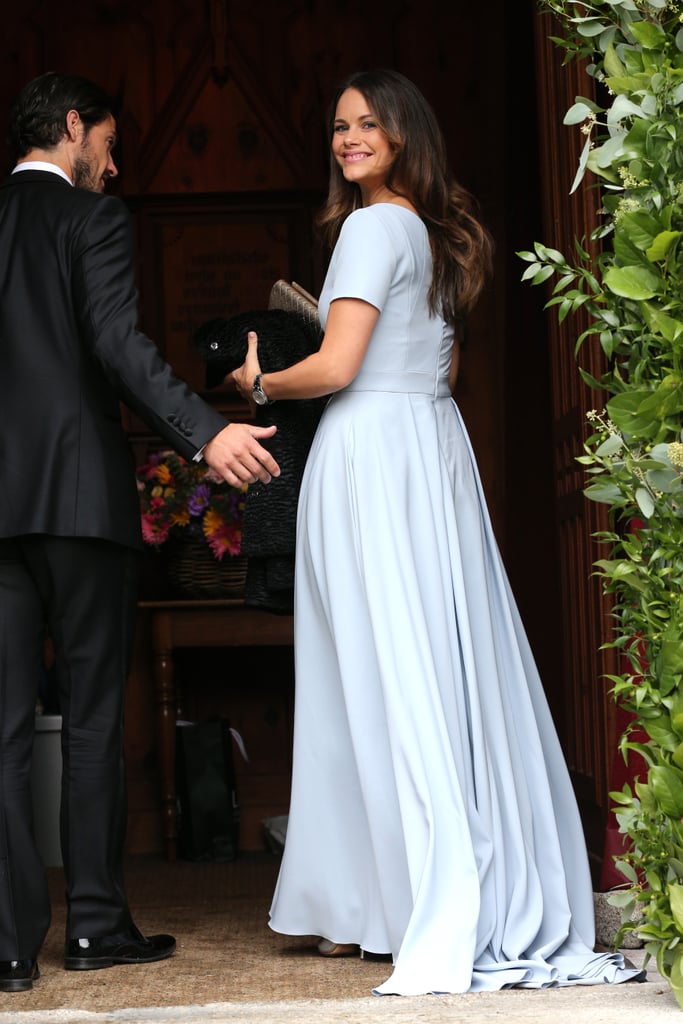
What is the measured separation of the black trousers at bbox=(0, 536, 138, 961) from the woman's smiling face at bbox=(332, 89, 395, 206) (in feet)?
3.02

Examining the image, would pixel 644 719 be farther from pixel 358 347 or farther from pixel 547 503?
pixel 547 503

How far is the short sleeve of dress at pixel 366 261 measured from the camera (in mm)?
2678

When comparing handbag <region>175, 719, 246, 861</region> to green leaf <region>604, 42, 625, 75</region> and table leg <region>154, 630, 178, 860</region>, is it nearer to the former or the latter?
table leg <region>154, 630, 178, 860</region>

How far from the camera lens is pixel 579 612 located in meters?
3.62

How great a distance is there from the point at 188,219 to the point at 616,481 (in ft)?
10.9

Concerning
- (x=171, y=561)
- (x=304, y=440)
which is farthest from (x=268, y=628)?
(x=304, y=440)

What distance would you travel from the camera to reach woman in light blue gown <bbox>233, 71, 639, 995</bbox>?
2.56 m

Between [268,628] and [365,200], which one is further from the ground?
[365,200]

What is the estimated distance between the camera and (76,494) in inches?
103

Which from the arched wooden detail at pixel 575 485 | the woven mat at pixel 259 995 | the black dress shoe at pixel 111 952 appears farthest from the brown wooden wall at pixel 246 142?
the black dress shoe at pixel 111 952

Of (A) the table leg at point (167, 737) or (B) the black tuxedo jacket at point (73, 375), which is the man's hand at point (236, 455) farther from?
(A) the table leg at point (167, 737)

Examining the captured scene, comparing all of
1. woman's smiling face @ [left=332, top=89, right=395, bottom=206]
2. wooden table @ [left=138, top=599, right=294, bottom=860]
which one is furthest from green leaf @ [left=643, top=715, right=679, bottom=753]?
wooden table @ [left=138, top=599, right=294, bottom=860]

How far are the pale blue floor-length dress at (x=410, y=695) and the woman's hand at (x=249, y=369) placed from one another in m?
0.16

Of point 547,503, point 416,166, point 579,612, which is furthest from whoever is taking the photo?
point 547,503
